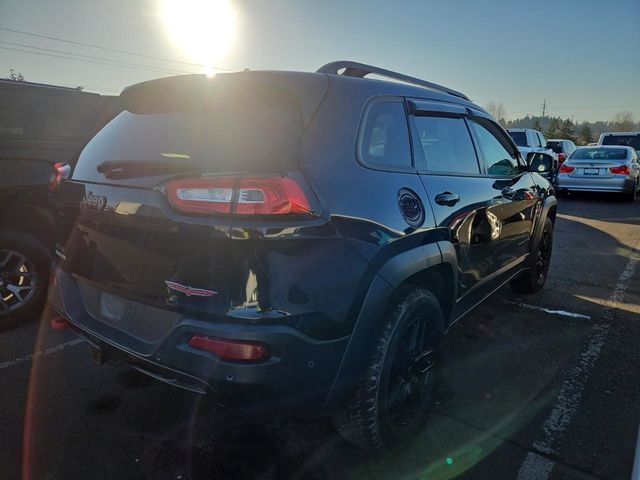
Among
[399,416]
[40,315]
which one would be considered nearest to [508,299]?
[399,416]

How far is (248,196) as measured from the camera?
1.70 metres

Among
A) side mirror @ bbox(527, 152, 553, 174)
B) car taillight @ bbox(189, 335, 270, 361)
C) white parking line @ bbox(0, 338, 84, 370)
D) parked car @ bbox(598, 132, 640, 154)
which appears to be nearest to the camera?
car taillight @ bbox(189, 335, 270, 361)

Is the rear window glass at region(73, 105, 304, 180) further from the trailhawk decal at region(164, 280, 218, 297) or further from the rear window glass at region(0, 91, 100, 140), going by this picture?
the rear window glass at region(0, 91, 100, 140)

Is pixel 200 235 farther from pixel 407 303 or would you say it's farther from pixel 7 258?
pixel 7 258

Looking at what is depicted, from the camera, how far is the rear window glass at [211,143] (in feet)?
5.96

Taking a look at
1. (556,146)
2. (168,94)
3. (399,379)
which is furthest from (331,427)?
(556,146)

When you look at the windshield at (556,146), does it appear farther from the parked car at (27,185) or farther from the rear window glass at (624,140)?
the parked car at (27,185)

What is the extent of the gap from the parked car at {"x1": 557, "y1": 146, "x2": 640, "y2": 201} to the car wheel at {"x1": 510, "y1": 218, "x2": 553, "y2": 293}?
8982mm

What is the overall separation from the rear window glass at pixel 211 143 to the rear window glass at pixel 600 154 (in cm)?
1353

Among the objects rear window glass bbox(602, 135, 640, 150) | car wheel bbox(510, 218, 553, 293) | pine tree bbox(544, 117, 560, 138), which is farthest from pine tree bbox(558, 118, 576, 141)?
car wheel bbox(510, 218, 553, 293)

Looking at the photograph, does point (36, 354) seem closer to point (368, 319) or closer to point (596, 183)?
point (368, 319)

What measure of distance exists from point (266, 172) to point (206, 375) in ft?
2.68

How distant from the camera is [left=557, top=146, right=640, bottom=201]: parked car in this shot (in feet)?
39.4

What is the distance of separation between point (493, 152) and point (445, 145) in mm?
935
